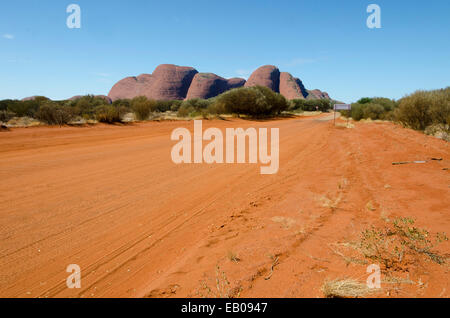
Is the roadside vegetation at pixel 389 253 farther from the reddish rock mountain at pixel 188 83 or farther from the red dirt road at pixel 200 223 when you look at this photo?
the reddish rock mountain at pixel 188 83

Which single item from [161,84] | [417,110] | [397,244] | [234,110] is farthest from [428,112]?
[161,84]

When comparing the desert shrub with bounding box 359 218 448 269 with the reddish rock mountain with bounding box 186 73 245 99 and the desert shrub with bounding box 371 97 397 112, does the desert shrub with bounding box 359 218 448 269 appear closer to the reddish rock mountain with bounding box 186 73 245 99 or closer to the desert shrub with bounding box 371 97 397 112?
the desert shrub with bounding box 371 97 397 112

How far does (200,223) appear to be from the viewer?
12.5ft

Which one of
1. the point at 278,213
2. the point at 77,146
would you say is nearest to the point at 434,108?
the point at 278,213

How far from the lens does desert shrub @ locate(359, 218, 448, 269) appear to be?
8.30ft

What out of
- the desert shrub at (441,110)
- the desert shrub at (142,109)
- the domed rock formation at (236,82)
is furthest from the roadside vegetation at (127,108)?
the domed rock formation at (236,82)

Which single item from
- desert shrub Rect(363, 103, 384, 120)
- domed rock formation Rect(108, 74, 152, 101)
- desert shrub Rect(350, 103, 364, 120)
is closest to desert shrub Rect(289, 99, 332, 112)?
desert shrub Rect(350, 103, 364, 120)

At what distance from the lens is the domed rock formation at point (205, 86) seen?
130000mm

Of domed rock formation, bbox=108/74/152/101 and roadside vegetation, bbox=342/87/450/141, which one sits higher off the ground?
domed rock formation, bbox=108/74/152/101

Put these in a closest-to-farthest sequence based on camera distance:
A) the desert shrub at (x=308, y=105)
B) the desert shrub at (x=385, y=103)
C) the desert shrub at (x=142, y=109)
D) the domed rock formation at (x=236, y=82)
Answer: the desert shrub at (x=142, y=109), the desert shrub at (x=385, y=103), the desert shrub at (x=308, y=105), the domed rock formation at (x=236, y=82)

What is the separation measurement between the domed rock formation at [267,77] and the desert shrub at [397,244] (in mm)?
147962

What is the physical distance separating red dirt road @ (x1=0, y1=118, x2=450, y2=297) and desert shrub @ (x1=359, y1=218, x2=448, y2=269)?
150mm
